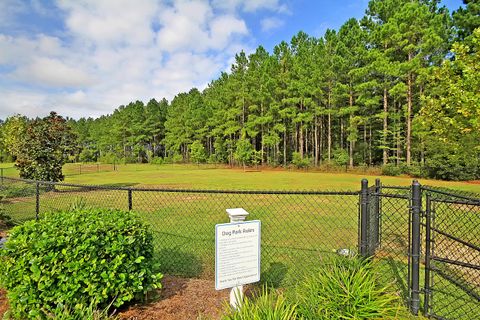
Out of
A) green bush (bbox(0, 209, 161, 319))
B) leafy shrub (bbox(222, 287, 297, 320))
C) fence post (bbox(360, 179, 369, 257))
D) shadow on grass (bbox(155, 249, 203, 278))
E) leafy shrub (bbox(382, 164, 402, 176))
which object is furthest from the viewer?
leafy shrub (bbox(382, 164, 402, 176))

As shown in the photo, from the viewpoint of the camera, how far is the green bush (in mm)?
2832

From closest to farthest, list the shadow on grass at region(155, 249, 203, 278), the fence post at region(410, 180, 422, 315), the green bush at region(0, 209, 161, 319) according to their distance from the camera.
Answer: the green bush at region(0, 209, 161, 319)
the fence post at region(410, 180, 422, 315)
the shadow on grass at region(155, 249, 203, 278)

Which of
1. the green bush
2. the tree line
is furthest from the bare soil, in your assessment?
the tree line

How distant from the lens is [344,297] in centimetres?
272

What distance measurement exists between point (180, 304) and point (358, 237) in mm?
2233

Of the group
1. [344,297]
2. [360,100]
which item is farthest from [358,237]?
[360,100]

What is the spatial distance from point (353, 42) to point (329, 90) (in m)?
6.19

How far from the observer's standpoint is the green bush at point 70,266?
2.83 meters

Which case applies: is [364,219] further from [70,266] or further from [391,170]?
[391,170]

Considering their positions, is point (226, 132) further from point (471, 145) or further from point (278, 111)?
point (471, 145)

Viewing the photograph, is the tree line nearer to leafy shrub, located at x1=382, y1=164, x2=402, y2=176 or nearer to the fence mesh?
leafy shrub, located at x1=382, y1=164, x2=402, y2=176

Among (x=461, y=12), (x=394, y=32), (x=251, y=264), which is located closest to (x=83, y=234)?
(x=251, y=264)

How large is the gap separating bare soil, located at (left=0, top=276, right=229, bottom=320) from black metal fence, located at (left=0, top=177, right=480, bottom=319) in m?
0.66

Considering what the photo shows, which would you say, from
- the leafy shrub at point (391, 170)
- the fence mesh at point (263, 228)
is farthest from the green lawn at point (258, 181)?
the fence mesh at point (263, 228)
